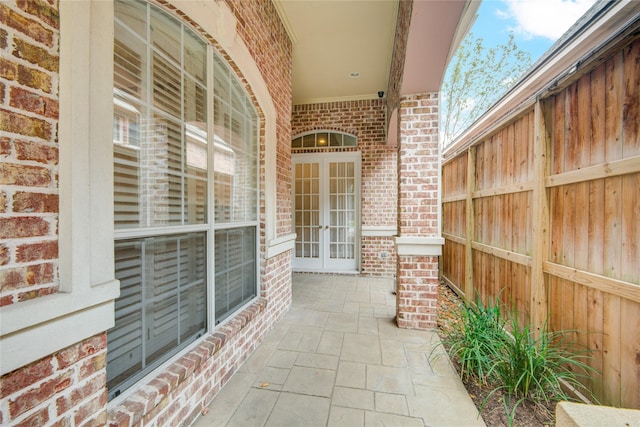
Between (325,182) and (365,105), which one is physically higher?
(365,105)

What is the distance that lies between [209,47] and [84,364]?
205 cm

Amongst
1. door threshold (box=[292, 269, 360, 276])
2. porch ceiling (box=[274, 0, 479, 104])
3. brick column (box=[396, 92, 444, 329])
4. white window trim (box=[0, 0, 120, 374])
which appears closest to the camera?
white window trim (box=[0, 0, 120, 374])

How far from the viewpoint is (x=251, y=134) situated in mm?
2645

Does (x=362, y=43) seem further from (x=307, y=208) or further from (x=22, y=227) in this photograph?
(x=22, y=227)

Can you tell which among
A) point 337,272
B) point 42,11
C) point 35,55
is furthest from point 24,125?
point 337,272

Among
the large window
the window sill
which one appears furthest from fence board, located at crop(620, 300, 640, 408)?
the large window

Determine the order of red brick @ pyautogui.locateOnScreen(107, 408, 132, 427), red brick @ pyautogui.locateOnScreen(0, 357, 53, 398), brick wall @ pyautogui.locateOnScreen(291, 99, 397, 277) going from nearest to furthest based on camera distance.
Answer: red brick @ pyautogui.locateOnScreen(0, 357, 53, 398)
red brick @ pyautogui.locateOnScreen(107, 408, 132, 427)
brick wall @ pyautogui.locateOnScreen(291, 99, 397, 277)

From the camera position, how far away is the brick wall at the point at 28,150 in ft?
2.68

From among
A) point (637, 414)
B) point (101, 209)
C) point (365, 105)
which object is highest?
point (365, 105)

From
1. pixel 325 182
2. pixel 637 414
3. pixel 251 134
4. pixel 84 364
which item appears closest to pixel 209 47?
pixel 251 134

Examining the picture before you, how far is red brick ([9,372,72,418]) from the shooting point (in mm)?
810

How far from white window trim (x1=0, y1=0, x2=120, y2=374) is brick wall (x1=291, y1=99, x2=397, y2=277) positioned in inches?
182

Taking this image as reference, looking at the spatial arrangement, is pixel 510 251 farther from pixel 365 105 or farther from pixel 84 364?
pixel 365 105

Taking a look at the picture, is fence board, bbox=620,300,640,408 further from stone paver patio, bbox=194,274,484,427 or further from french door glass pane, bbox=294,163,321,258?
french door glass pane, bbox=294,163,321,258
